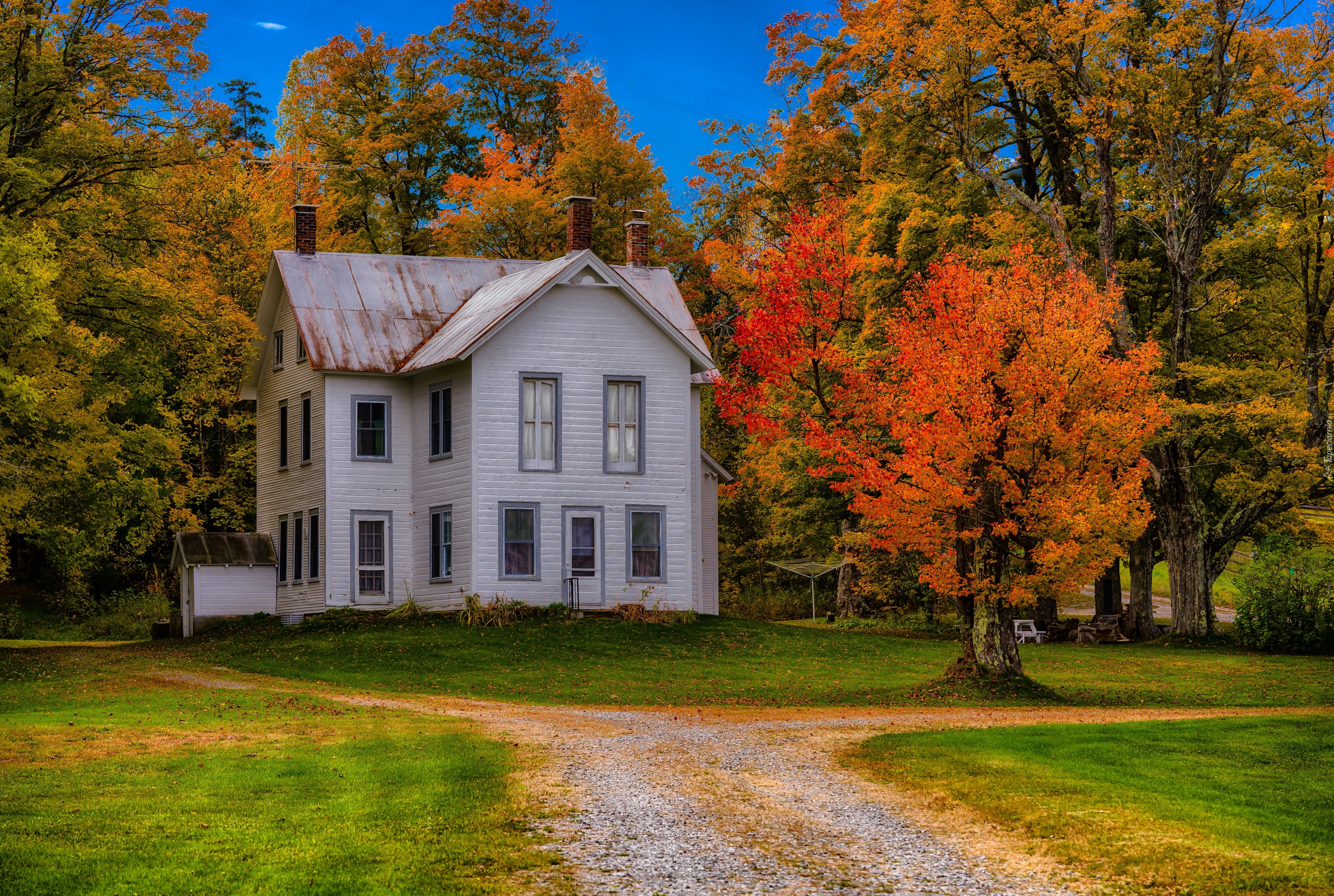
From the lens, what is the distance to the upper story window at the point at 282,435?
39.3 m

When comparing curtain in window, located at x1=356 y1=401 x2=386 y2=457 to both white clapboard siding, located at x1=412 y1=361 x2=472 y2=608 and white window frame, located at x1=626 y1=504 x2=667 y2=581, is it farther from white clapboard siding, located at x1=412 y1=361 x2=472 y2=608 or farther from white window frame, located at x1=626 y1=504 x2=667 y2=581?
white window frame, located at x1=626 y1=504 x2=667 y2=581

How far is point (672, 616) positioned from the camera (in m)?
35.1

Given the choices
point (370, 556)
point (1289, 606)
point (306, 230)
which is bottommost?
point (1289, 606)

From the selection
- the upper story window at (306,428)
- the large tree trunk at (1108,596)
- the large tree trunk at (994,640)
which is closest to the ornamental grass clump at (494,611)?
the upper story window at (306,428)

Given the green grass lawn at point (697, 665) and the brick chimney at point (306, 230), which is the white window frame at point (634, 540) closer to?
the green grass lawn at point (697, 665)

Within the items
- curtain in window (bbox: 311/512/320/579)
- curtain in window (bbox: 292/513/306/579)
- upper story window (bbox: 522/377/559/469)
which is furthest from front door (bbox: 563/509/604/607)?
curtain in window (bbox: 292/513/306/579)

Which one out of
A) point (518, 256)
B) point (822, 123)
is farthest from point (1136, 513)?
point (518, 256)

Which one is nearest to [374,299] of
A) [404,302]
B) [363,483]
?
[404,302]

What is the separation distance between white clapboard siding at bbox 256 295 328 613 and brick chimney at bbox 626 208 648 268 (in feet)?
Result: 32.5

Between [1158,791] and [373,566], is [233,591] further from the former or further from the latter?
[1158,791]

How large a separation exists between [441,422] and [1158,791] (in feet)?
82.2

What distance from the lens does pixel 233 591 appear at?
3791 cm

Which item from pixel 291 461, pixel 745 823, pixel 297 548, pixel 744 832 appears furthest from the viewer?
pixel 291 461

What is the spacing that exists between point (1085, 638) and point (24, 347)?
28251mm
